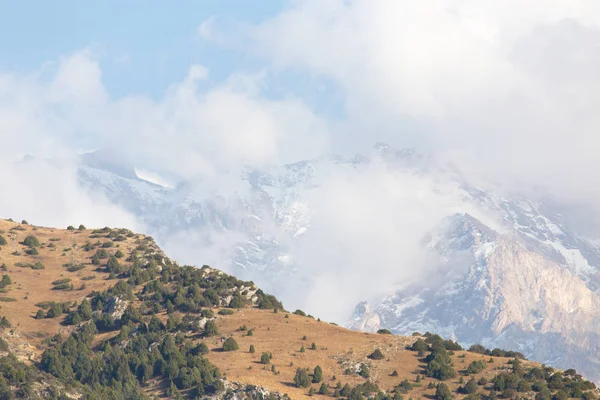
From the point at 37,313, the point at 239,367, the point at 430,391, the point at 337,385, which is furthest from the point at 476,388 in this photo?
the point at 37,313

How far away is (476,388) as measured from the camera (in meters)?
165

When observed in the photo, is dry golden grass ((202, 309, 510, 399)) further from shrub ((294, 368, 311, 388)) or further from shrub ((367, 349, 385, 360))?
shrub ((294, 368, 311, 388))

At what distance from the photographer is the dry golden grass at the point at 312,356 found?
16888 centimetres

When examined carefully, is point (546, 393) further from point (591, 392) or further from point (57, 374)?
point (57, 374)

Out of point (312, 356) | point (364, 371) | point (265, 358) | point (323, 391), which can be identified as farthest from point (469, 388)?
point (265, 358)

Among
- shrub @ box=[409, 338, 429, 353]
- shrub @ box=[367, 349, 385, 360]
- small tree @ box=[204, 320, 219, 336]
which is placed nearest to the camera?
shrub @ box=[367, 349, 385, 360]

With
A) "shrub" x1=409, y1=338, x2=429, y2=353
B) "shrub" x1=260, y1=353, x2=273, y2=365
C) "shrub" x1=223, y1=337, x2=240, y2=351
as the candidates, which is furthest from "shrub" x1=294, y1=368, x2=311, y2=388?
"shrub" x1=409, y1=338, x2=429, y2=353

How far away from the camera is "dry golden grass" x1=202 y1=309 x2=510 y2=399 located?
168875mm

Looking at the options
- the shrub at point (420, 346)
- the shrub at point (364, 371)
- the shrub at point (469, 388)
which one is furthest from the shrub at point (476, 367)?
the shrub at point (364, 371)

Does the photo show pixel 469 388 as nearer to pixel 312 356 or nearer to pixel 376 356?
pixel 376 356

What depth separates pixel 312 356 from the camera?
590 ft

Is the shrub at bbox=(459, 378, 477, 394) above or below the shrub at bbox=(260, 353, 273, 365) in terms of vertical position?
below

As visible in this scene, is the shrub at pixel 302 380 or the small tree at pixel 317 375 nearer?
the shrub at pixel 302 380

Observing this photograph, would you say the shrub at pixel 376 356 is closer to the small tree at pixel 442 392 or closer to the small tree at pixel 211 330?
the small tree at pixel 442 392
